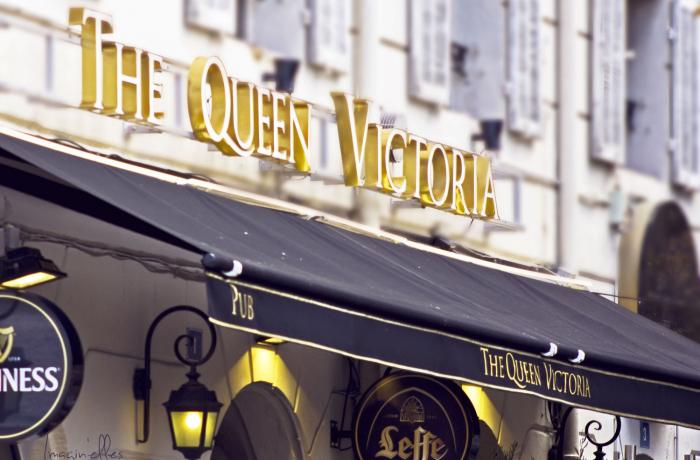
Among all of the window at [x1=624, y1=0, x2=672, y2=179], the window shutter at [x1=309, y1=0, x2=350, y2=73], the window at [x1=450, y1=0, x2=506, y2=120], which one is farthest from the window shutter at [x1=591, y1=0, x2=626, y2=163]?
the window shutter at [x1=309, y1=0, x2=350, y2=73]

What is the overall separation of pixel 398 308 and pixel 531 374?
4.06ft

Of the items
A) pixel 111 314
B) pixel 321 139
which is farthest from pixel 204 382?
pixel 321 139

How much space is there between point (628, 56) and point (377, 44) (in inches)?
194

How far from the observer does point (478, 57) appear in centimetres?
1449

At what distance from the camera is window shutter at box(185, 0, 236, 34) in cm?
1070

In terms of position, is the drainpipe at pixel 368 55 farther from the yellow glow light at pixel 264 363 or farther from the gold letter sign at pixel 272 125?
the yellow glow light at pixel 264 363

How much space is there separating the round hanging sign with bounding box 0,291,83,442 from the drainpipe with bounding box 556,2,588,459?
711cm

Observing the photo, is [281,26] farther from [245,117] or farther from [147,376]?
[147,376]

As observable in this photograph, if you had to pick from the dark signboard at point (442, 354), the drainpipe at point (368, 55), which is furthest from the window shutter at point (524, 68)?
the dark signboard at point (442, 354)

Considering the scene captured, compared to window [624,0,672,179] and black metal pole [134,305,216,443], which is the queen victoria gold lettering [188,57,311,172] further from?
window [624,0,672,179]

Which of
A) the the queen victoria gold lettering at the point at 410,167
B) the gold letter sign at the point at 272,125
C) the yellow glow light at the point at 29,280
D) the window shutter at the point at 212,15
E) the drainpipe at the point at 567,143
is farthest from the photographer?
the drainpipe at the point at 567,143

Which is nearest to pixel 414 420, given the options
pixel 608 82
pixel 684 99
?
pixel 608 82

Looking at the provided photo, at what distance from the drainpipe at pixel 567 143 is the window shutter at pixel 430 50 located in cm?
179

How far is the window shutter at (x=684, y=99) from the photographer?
666 inches
